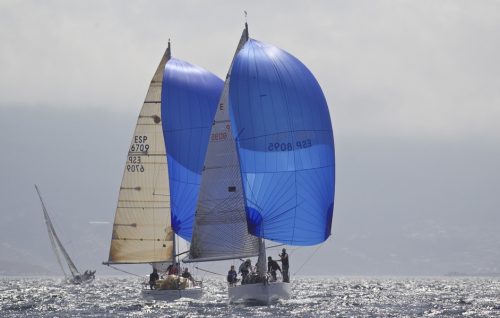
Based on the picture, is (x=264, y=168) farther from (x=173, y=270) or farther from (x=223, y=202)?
(x=173, y=270)

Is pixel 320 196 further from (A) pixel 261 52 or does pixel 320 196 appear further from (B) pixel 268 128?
(A) pixel 261 52

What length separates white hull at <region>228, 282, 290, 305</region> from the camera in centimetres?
4591

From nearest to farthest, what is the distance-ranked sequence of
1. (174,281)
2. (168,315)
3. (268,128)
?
(168,315) → (268,128) → (174,281)

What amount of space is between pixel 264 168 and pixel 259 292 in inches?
216

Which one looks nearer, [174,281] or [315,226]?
[315,226]

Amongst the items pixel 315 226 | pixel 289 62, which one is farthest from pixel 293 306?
pixel 289 62

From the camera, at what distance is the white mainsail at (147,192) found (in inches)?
2239

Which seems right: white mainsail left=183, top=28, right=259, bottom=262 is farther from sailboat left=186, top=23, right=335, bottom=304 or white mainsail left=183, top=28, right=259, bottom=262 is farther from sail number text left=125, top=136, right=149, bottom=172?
sail number text left=125, top=136, right=149, bottom=172

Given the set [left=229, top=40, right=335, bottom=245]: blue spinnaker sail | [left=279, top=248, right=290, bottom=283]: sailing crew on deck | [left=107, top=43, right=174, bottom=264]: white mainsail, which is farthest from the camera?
[left=107, top=43, right=174, bottom=264]: white mainsail

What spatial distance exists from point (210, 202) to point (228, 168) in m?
1.75

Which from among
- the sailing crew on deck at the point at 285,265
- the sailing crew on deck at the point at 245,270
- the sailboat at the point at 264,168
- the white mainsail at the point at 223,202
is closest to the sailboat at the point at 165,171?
the sailing crew on deck at the point at 245,270

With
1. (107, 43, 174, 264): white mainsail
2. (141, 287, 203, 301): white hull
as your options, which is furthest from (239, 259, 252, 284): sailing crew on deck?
(107, 43, 174, 264): white mainsail

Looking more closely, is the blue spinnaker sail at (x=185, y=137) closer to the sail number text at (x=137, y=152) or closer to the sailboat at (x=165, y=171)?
the sailboat at (x=165, y=171)

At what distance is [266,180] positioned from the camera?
45.7 metres
